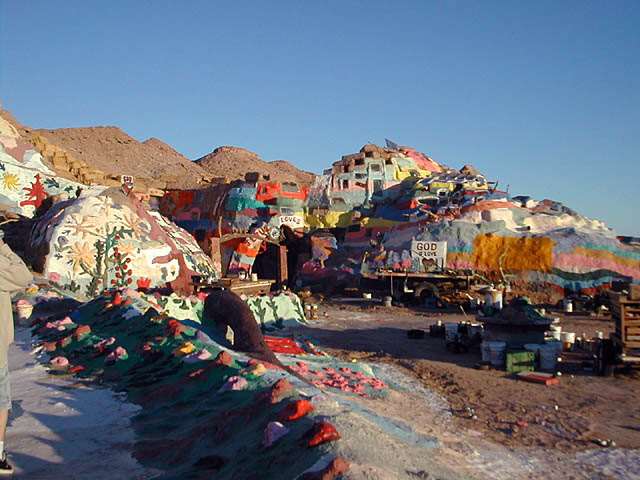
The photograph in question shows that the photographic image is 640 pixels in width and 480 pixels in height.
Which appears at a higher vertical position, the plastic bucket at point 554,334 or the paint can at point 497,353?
the plastic bucket at point 554,334

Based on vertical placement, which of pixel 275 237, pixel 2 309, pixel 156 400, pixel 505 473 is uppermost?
pixel 275 237

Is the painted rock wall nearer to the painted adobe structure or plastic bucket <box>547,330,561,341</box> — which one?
the painted adobe structure

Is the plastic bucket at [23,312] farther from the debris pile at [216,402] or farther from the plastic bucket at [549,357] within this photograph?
the plastic bucket at [549,357]

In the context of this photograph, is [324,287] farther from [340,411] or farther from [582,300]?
[340,411]

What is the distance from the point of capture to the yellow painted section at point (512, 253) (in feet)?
75.3

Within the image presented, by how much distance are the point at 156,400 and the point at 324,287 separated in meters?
19.5

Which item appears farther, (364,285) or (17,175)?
(364,285)

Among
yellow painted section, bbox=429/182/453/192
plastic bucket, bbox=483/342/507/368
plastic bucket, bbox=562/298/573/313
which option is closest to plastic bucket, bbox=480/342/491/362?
plastic bucket, bbox=483/342/507/368

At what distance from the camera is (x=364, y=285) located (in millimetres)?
24047

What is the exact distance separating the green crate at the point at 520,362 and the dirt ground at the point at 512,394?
0.26 meters

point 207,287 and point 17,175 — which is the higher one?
point 17,175

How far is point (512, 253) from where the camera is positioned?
23.5 m

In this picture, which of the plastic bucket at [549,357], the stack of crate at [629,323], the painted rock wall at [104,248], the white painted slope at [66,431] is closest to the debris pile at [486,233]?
the painted rock wall at [104,248]

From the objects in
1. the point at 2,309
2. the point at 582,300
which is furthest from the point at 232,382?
the point at 582,300
